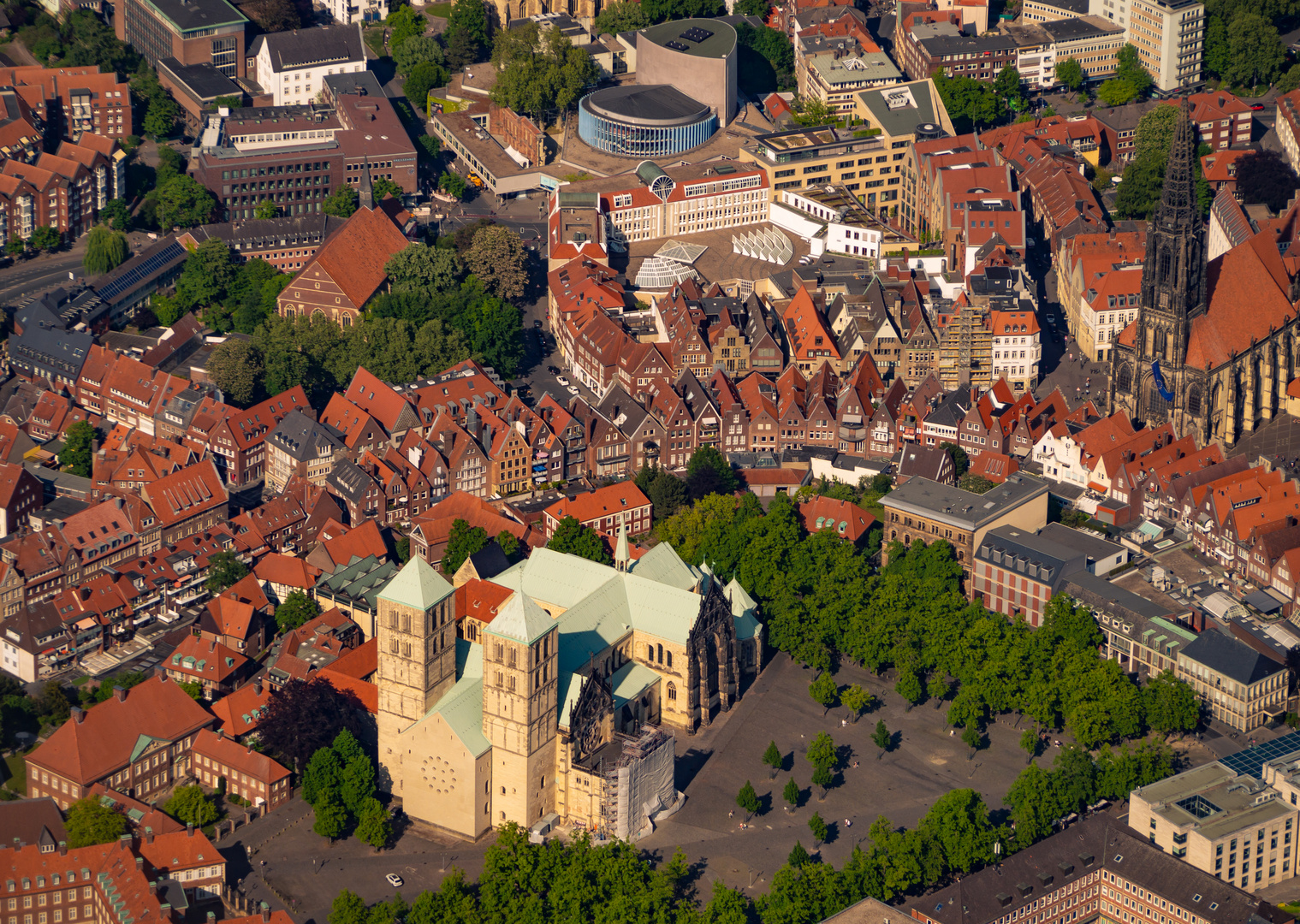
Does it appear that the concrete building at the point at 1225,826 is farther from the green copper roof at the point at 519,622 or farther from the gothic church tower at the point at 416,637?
the gothic church tower at the point at 416,637

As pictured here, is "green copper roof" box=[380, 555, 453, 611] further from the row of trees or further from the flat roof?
the flat roof

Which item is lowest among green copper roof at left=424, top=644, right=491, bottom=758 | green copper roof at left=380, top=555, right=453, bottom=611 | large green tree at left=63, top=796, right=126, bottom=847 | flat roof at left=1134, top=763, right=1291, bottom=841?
large green tree at left=63, top=796, right=126, bottom=847

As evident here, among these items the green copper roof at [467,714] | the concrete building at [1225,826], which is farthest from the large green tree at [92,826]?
the concrete building at [1225,826]

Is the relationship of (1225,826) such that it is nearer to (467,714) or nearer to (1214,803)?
(1214,803)

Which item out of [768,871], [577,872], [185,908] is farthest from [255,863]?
[768,871]

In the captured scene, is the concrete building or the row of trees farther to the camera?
the concrete building

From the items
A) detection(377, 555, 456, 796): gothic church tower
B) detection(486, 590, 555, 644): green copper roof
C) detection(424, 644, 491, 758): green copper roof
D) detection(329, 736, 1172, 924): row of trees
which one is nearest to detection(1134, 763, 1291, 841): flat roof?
detection(329, 736, 1172, 924): row of trees
